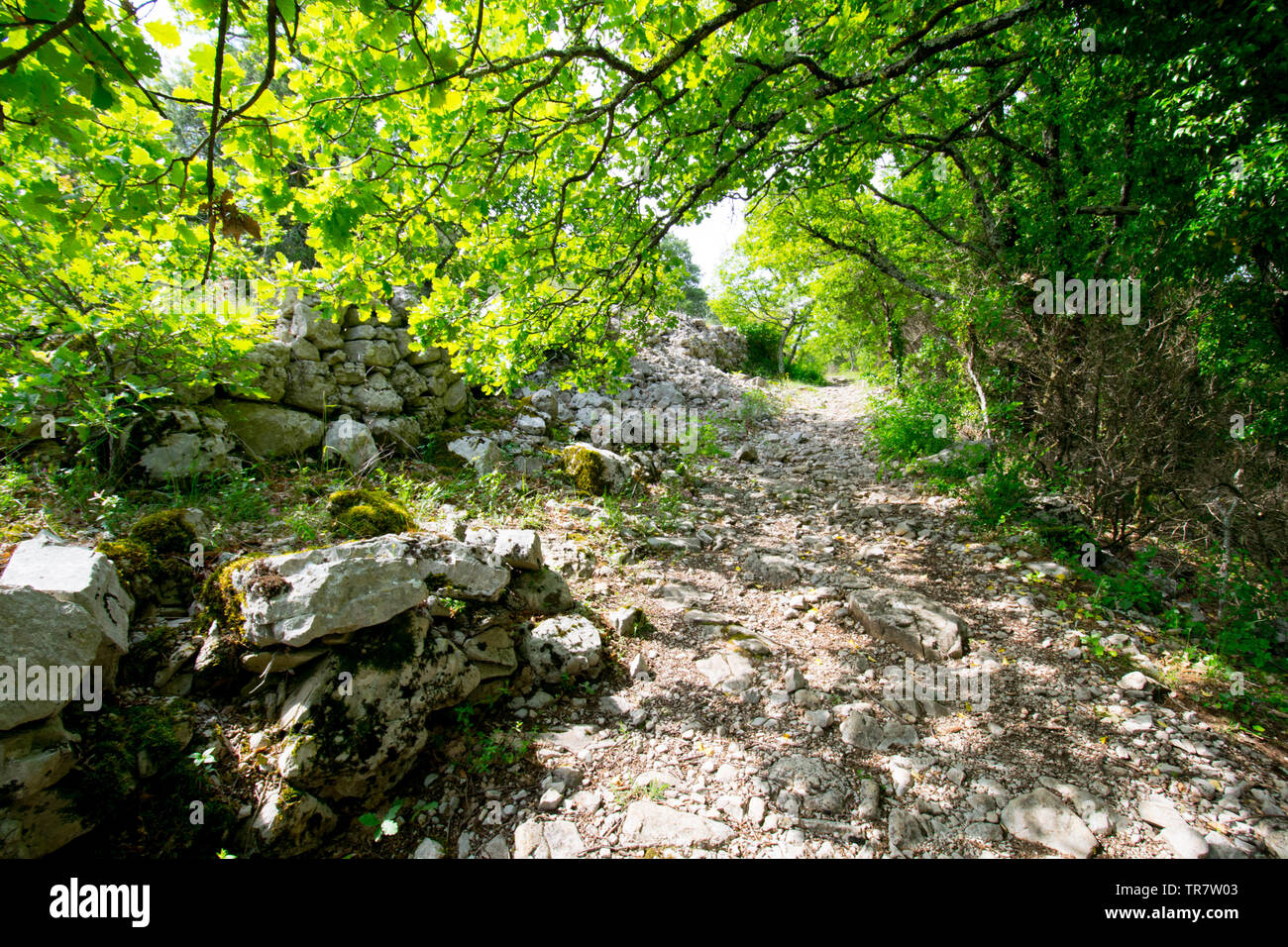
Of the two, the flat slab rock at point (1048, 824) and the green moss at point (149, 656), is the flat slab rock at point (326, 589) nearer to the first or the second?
the green moss at point (149, 656)

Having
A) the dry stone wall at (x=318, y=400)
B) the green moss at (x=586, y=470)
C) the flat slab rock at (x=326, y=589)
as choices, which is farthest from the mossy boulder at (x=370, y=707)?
the green moss at (x=586, y=470)

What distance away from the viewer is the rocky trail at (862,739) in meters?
2.45

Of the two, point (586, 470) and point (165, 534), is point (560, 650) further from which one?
point (586, 470)

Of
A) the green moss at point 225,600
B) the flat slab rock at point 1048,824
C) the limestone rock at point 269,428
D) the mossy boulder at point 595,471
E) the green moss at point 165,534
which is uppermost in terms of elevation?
the limestone rock at point 269,428

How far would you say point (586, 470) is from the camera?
23.4 ft

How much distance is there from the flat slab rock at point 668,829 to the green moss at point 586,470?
474 cm

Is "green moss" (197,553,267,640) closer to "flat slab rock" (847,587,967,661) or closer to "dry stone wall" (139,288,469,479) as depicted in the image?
"dry stone wall" (139,288,469,479)

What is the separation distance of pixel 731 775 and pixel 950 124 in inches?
378

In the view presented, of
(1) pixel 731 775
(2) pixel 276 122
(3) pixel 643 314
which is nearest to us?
(2) pixel 276 122

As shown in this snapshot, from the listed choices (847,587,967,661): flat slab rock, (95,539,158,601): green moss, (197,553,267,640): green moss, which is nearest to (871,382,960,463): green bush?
(847,587,967,661): flat slab rock

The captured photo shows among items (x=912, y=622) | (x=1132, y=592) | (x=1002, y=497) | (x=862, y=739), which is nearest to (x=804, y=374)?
(x=1002, y=497)
